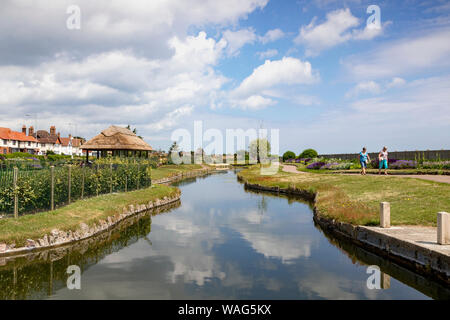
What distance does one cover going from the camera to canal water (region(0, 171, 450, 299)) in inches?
291

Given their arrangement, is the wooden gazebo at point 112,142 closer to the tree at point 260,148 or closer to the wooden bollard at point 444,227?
the wooden bollard at point 444,227

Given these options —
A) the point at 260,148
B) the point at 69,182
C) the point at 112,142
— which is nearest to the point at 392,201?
the point at 69,182

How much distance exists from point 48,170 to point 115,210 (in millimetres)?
3704

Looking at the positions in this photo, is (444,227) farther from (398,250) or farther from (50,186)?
(50,186)

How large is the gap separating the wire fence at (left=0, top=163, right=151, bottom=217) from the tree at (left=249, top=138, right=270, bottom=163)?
227 feet

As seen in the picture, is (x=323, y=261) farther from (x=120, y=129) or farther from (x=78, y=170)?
(x=120, y=129)

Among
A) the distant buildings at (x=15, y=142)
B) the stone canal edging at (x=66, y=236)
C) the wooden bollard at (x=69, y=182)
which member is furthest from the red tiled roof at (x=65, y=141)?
the wooden bollard at (x=69, y=182)

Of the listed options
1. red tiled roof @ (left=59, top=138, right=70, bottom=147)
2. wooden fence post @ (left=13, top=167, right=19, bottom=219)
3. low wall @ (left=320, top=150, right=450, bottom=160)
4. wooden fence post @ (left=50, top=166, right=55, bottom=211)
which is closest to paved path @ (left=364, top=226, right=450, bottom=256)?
wooden fence post @ (left=50, top=166, right=55, bottom=211)

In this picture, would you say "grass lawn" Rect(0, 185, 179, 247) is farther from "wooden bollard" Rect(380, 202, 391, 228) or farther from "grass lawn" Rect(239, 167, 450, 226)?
"wooden bollard" Rect(380, 202, 391, 228)

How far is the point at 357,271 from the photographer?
8961 mm

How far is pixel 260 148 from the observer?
8869 cm

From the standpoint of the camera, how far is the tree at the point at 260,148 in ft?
291

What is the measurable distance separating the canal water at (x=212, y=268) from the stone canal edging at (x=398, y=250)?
10.3 inches
